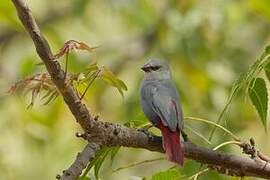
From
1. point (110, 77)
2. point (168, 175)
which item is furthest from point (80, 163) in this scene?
point (168, 175)

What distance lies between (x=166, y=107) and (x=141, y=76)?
2.53 meters

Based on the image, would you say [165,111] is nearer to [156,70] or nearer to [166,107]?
[166,107]

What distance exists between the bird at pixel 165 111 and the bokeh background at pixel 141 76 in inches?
55.3

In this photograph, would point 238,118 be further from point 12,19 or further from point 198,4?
point 12,19

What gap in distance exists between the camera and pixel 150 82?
6.96 feet

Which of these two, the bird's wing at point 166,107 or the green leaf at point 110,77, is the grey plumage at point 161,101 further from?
the green leaf at point 110,77

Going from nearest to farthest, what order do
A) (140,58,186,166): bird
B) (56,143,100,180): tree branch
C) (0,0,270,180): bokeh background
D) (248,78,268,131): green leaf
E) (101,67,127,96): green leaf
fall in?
1. (56,143,100,180): tree branch
2. (101,67,127,96): green leaf
3. (140,58,186,166): bird
4. (248,78,268,131): green leaf
5. (0,0,270,180): bokeh background

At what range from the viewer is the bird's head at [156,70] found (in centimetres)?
221

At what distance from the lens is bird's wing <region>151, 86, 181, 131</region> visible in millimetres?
1931

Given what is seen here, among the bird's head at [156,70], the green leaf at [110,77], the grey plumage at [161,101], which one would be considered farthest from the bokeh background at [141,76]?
the green leaf at [110,77]

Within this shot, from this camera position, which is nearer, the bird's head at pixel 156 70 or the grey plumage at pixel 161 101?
the grey plumage at pixel 161 101

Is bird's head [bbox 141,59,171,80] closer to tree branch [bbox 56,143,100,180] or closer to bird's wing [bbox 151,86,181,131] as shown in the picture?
bird's wing [bbox 151,86,181,131]

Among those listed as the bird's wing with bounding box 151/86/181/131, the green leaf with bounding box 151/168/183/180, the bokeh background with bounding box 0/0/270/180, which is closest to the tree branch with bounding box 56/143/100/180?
the green leaf with bounding box 151/168/183/180

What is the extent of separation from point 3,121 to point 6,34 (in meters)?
1.26
